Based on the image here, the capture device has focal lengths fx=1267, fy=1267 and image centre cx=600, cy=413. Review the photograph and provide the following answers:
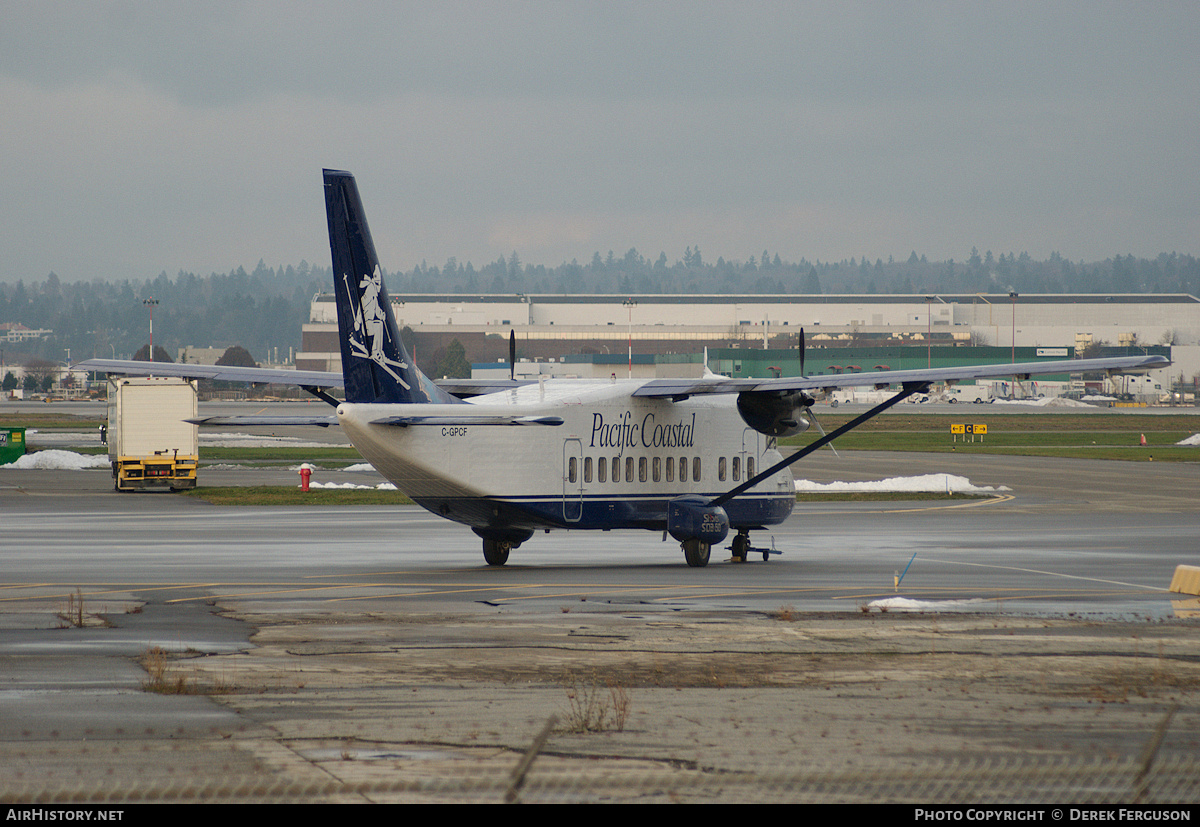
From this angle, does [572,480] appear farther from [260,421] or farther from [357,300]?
[260,421]

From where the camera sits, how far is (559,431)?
27.3 m

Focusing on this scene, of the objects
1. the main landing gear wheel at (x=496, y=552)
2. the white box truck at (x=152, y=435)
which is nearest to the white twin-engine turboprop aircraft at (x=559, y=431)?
the main landing gear wheel at (x=496, y=552)

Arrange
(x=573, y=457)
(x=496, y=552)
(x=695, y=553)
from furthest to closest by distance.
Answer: (x=695, y=553) → (x=496, y=552) → (x=573, y=457)

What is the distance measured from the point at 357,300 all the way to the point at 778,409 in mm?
10081

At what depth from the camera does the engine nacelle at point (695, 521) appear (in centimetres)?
2831

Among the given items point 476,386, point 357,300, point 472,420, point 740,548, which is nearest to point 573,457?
point 472,420

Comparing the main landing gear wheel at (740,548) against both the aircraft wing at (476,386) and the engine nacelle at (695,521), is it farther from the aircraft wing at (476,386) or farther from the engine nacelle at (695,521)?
the aircraft wing at (476,386)

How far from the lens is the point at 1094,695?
13.7 metres

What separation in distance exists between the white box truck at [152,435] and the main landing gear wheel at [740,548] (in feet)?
91.6

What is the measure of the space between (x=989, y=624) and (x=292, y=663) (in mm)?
10327

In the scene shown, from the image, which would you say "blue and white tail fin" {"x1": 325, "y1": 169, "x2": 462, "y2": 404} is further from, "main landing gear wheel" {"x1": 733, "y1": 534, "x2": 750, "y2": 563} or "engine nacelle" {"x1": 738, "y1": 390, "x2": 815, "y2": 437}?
"main landing gear wheel" {"x1": 733, "y1": 534, "x2": 750, "y2": 563}

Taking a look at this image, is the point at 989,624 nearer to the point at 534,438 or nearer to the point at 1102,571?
the point at 1102,571

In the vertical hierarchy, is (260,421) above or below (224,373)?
below

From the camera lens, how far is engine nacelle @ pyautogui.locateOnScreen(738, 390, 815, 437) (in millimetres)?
29156
